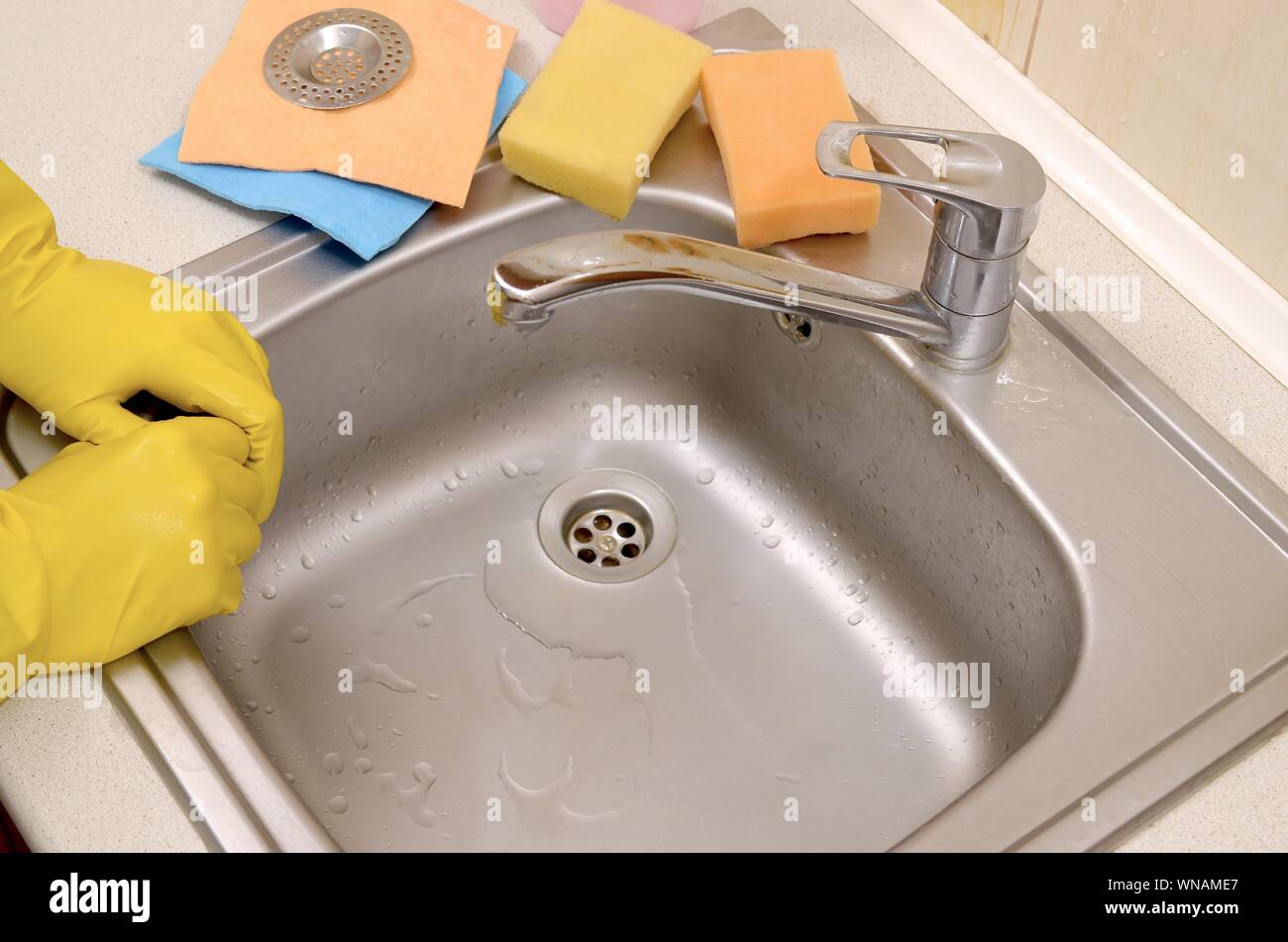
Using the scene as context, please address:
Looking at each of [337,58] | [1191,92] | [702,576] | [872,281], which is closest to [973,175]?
[872,281]

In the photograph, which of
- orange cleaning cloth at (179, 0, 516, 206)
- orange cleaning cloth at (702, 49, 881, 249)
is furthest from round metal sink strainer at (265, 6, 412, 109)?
orange cleaning cloth at (702, 49, 881, 249)

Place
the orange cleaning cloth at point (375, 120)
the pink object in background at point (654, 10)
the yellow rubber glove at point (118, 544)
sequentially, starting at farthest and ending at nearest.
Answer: the pink object in background at point (654, 10) < the orange cleaning cloth at point (375, 120) < the yellow rubber glove at point (118, 544)

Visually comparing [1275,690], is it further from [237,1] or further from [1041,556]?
[237,1]

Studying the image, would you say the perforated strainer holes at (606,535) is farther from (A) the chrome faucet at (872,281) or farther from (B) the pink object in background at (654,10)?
(B) the pink object in background at (654,10)

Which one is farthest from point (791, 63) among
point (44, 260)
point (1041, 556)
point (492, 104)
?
point (44, 260)

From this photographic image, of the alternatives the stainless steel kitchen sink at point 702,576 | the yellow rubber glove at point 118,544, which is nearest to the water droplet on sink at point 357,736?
the stainless steel kitchen sink at point 702,576

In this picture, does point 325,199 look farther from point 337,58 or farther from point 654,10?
point 654,10

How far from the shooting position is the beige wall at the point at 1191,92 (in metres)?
0.73

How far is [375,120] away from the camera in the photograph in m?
0.86

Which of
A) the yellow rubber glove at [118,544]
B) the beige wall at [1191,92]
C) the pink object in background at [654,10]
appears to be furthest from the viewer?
the pink object in background at [654,10]

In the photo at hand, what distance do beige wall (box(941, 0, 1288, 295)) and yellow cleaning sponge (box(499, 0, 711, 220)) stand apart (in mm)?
249

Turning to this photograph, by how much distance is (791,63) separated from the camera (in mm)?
870

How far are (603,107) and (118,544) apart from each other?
43 centimetres

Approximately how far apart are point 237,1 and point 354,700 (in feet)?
1.85
